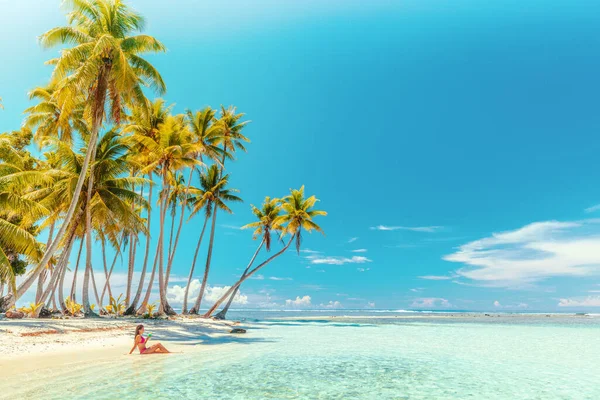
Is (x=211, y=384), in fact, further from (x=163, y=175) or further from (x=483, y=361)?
(x=163, y=175)

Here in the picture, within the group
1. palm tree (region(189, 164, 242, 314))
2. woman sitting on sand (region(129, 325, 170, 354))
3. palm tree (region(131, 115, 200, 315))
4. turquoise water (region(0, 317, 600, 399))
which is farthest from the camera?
palm tree (region(189, 164, 242, 314))

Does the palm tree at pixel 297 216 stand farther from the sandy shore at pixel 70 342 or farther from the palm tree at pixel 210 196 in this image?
the sandy shore at pixel 70 342

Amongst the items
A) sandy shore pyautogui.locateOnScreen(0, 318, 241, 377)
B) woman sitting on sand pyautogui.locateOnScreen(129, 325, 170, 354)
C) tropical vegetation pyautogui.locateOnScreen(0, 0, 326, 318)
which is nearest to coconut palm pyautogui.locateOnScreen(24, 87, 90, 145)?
tropical vegetation pyautogui.locateOnScreen(0, 0, 326, 318)

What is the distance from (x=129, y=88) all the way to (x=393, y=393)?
1618cm

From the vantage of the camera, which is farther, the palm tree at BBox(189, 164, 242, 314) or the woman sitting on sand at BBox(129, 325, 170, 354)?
the palm tree at BBox(189, 164, 242, 314)

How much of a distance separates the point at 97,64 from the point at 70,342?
11290mm

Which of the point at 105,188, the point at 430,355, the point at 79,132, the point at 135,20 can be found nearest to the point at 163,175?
the point at 105,188

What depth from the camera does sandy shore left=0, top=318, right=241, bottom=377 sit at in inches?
401

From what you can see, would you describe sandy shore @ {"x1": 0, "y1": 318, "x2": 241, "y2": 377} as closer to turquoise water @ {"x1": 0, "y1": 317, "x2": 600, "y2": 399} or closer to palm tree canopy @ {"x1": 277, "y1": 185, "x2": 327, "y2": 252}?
turquoise water @ {"x1": 0, "y1": 317, "x2": 600, "y2": 399}

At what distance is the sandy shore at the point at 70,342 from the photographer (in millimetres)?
10188

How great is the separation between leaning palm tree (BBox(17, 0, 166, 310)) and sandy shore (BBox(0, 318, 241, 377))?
8.30 feet

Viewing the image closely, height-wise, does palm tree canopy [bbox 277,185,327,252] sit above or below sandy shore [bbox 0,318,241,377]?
above

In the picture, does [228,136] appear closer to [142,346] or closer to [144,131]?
[144,131]

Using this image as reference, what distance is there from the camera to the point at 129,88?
17422mm
